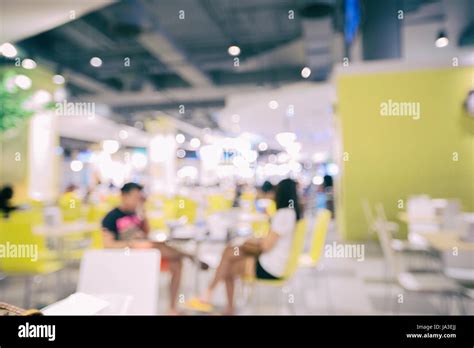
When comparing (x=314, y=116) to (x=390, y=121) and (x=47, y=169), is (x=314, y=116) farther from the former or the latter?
(x=47, y=169)

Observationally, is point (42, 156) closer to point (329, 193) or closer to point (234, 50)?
point (234, 50)

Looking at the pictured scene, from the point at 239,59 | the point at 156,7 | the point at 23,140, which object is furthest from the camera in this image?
the point at 239,59

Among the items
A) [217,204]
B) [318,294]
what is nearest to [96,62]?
[217,204]

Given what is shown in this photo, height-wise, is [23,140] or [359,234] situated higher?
[23,140]

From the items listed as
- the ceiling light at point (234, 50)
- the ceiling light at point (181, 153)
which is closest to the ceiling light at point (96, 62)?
the ceiling light at point (234, 50)

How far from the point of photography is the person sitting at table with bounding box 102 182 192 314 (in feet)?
11.6

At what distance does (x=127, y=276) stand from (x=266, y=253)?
1.67m

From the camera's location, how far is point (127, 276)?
191 cm

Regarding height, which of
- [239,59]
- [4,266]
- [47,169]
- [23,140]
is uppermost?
[239,59]

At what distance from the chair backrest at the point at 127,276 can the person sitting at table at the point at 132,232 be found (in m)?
1.50

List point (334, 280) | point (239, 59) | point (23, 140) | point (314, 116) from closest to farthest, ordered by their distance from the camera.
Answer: point (334, 280) → point (23, 140) → point (239, 59) → point (314, 116)

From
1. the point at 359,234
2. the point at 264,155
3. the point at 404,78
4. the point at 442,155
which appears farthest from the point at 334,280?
the point at 264,155

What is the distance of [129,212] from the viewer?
3693 mm

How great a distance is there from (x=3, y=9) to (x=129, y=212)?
2.90m
